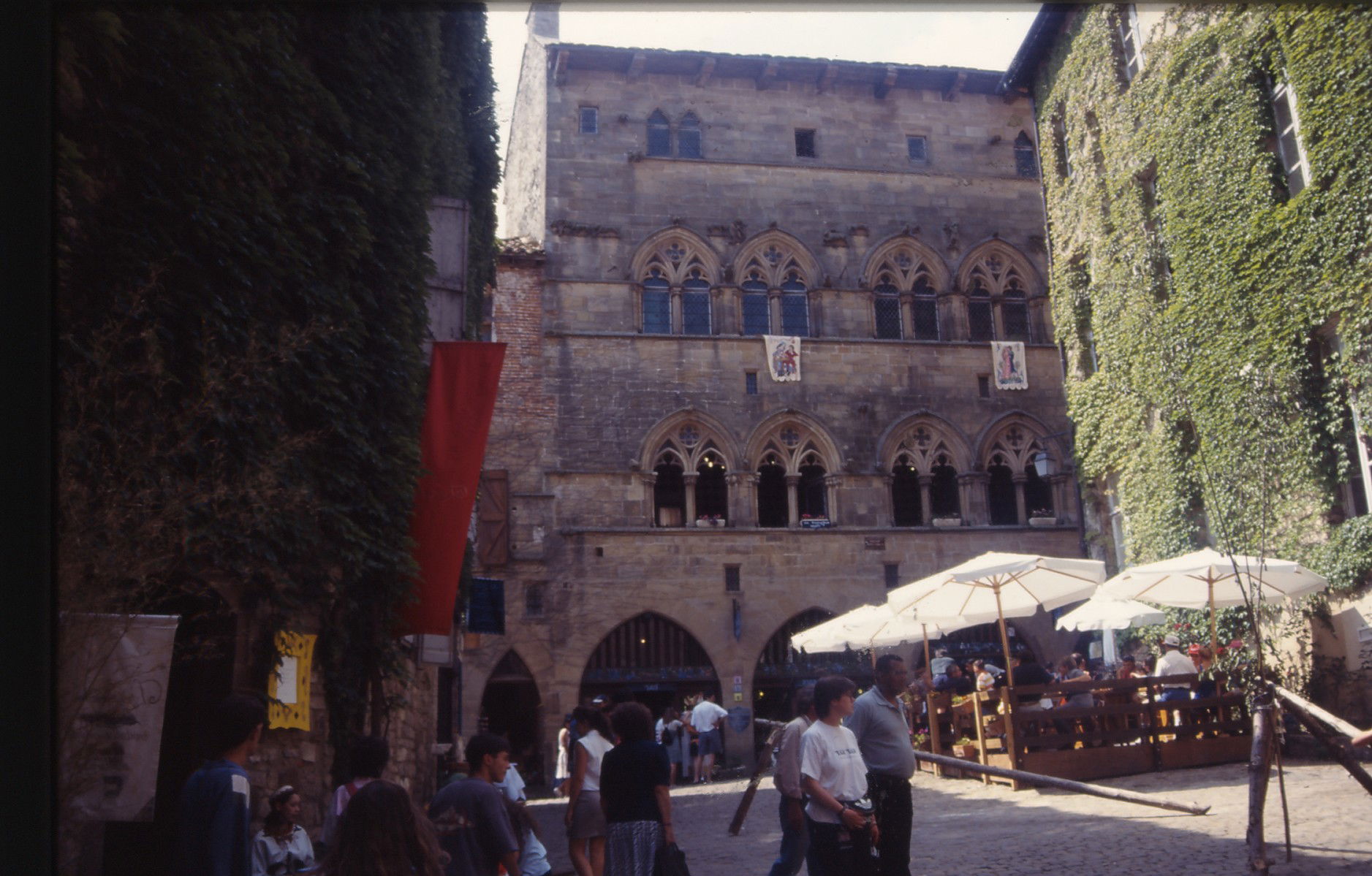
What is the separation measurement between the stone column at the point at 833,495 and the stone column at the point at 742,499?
152cm

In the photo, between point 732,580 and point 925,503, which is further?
point 925,503

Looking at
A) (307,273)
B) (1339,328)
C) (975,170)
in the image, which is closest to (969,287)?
(975,170)

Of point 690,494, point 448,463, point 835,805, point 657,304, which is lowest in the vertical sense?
point 835,805

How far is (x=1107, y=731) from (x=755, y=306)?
14170 millimetres

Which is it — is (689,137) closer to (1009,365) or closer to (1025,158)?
(1025,158)

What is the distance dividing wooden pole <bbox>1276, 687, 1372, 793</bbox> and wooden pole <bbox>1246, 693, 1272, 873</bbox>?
17 cm

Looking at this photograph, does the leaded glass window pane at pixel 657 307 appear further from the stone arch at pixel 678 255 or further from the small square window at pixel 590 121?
the small square window at pixel 590 121

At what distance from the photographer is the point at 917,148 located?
88.4 ft

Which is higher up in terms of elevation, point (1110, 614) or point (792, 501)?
point (792, 501)

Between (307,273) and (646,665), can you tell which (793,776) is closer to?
(307,273)

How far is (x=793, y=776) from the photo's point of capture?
7.11 metres

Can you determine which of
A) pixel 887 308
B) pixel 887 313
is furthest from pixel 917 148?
pixel 887 313

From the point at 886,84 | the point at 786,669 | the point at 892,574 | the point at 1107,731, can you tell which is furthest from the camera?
the point at 886,84

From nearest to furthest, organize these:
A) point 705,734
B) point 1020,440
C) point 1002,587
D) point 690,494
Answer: point 1002,587 → point 705,734 → point 690,494 → point 1020,440
